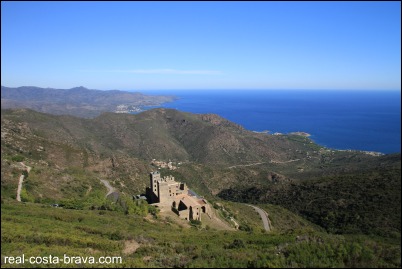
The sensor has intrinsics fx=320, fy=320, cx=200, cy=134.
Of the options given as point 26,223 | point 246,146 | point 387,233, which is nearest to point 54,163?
point 26,223

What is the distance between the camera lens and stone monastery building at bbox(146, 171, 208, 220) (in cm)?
2917

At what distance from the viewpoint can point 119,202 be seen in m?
27.4

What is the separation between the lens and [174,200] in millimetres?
31250

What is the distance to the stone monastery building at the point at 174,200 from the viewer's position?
1148 inches

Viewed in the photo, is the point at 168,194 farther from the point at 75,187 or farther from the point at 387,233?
the point at 387,233

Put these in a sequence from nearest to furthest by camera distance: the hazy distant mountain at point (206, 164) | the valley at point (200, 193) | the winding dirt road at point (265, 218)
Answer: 1. the valley at point (200, 193)
2. the hazy distant mountain at point (206, 164)
3. the winding dirt road at point (265, 218)

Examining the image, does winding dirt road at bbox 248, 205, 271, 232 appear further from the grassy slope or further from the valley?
the grassy slope

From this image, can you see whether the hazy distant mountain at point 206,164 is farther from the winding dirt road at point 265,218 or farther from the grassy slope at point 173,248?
the winding dirt road at point 265,218

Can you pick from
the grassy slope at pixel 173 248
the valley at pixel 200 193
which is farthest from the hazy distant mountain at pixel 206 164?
the grassy slope at pixel 173 248

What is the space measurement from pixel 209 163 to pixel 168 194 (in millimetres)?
55729

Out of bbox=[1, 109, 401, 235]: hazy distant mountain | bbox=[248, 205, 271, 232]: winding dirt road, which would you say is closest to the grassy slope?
bbox=[1, 109, 401, 235]: hazy distant mountain

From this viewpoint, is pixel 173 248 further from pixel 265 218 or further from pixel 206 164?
pixel 206 164

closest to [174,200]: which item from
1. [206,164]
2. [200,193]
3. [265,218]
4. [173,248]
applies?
[265,218]

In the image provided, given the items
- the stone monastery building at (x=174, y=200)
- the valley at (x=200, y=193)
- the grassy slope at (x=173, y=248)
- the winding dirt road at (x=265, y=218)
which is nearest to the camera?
the grassy slope at (x=173, y=248)
